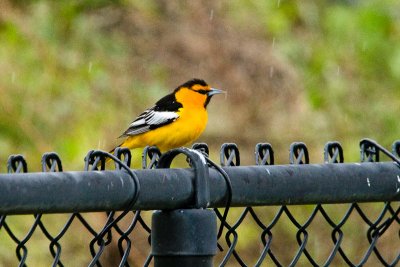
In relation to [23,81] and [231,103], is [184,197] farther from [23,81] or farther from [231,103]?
[231,103]

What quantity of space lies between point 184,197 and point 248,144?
495 centimetres

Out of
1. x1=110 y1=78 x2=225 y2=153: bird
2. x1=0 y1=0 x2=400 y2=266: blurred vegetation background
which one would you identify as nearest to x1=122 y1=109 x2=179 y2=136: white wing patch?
x1=110 y1=78 x2=225 y2=153: bird

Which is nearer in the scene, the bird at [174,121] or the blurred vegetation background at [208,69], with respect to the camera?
the bird at [174,121]

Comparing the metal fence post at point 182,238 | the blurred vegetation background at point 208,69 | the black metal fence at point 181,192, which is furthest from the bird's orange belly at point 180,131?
the metal fence post at point 182,238

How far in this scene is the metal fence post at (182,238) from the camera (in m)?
2.23

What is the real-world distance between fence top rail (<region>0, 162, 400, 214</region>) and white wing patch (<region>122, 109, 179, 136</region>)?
348 cm

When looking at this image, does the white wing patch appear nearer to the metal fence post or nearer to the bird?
the bird

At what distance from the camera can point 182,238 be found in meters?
2.24

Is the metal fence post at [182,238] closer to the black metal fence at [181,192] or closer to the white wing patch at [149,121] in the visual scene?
the black metal fence at [181,192]

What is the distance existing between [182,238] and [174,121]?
12.8 feet

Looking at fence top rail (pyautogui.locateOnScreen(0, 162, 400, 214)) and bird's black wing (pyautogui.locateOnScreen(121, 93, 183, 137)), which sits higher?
bird's black wing (pyautogui.locateOnScreen(121, 93, 183, 137))

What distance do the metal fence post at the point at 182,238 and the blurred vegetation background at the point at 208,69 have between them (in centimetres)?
424

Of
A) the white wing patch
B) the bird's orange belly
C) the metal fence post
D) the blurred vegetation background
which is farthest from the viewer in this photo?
the blurred vegetation background

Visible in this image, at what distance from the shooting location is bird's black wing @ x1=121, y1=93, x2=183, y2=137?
242 inches
